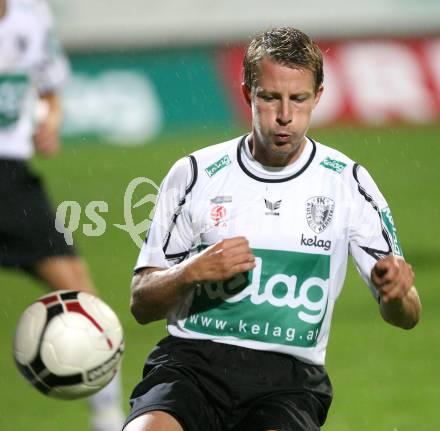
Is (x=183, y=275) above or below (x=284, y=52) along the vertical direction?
below

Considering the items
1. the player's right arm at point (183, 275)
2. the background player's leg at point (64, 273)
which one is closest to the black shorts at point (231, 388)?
the player's right arm at point (183, 275)

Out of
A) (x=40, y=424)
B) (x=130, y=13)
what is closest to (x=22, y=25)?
(x=40, y=424)

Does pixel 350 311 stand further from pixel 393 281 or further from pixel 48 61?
pixel 393 281

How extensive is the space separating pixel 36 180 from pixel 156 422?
2.60m

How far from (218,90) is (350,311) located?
11.6 metres

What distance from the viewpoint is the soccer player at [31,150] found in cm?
567

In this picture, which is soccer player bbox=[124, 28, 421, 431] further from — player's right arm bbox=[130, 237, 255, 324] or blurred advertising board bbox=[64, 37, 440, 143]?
Result: blurred advertising board bbox=[64, 37, 440, 143]

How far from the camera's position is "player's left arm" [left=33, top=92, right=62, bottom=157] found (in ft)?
21.2

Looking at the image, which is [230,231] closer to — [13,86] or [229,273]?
[229,273]

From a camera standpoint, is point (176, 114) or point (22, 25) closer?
point (22, 25)

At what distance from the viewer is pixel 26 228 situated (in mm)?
5848

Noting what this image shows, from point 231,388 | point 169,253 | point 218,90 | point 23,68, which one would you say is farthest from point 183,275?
point 218,90

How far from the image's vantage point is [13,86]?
20.7ft

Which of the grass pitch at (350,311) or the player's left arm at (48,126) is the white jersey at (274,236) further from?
the player's left arm at (48,126)
